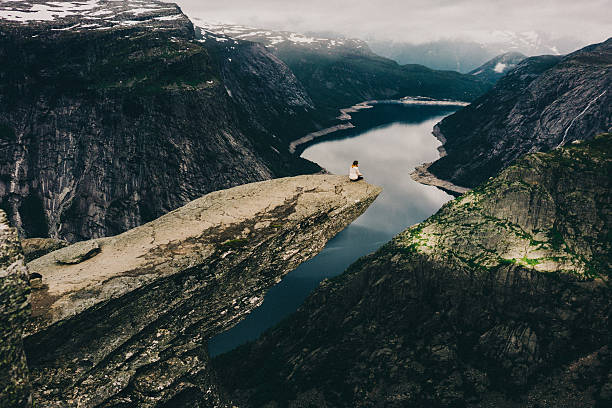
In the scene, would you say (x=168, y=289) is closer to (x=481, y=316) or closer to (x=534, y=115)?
(x=481, y=316)

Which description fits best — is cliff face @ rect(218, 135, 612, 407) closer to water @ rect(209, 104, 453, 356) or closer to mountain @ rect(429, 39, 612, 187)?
water @ rect(209, 104, 453, 356)

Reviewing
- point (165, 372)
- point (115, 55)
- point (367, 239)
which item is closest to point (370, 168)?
point (367, 239)

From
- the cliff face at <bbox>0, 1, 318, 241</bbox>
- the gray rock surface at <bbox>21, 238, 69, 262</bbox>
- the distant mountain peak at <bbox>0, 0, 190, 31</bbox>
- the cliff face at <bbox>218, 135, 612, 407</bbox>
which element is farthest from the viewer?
the distant mountain peak at <bbox>0, 0, 190, 31</bbox>

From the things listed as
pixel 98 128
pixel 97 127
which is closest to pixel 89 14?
pixel 97 127

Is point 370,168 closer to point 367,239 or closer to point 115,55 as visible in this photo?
point 367,239

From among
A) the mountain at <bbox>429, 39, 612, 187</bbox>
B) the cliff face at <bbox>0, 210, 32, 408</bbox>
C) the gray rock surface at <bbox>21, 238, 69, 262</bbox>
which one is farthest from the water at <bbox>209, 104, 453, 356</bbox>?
the cliff face at <bbox>0, 210, 32, 408</bbox>

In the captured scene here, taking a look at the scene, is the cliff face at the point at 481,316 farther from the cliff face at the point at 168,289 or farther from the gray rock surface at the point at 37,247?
the gray rock surface at the point at 37,247
